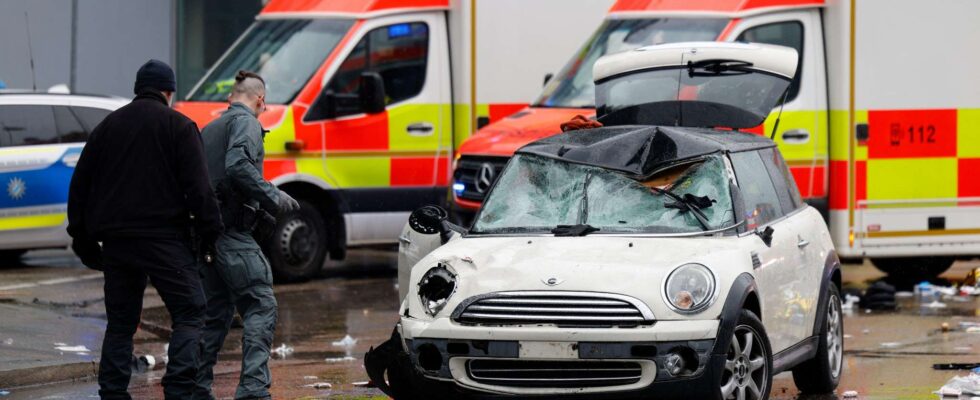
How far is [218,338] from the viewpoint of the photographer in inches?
309

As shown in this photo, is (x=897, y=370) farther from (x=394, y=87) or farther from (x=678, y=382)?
(x=394, y=87)

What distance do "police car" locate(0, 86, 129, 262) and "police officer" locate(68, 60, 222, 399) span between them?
6.98 metres

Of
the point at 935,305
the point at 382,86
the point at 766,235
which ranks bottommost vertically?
the point at 935,305

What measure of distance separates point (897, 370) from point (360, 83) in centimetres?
593

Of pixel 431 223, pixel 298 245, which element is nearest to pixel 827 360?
pixel 431 223

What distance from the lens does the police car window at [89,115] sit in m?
14.4

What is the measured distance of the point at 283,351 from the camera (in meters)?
10.0

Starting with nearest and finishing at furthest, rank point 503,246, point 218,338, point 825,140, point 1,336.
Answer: point 503,246 → point 218,338 → point 1,336 → point 825,140

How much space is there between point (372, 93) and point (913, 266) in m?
4.82

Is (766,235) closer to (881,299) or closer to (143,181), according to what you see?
(143,181)

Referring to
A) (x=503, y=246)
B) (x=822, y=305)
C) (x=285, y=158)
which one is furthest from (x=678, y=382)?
(x=285, y=158)

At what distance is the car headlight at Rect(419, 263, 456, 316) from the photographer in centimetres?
704

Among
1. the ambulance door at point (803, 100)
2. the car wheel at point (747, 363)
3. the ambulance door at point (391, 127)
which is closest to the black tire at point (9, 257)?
the ambulance door at point (391, 127)

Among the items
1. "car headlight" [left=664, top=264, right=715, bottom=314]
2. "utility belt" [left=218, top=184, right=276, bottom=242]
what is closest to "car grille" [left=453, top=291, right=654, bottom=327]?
"car headlight" [left=664, top=264, right=715, bottom=314]
